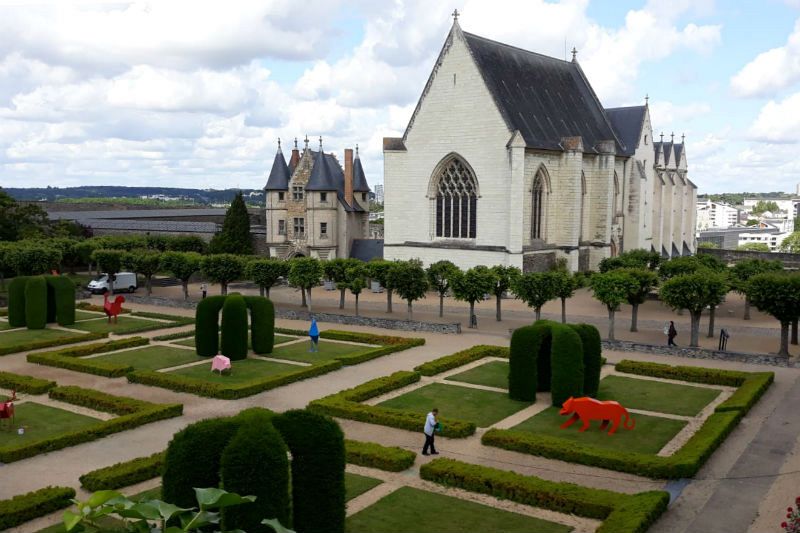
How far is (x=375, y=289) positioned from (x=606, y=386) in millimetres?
33398

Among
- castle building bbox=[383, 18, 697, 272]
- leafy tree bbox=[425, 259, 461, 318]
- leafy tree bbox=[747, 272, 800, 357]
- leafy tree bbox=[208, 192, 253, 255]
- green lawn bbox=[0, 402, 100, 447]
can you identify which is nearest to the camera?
green lawn bbox=[0, 402, 100, 447]

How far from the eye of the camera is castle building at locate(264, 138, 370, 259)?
68.6 meters

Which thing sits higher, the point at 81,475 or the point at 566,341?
the point at 566,341

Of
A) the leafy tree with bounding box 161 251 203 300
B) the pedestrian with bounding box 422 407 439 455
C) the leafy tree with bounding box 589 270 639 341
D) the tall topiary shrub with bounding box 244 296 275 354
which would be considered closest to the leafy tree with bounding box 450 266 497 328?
the leafy tree with bounding box 589 270 639 341

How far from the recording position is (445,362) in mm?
32750

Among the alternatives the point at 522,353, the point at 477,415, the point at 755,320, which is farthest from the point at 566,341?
the point at 755,320

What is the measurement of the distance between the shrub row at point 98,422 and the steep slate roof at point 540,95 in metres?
36.8

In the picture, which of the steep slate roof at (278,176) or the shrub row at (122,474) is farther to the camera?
the steep slate roof at (278,176)

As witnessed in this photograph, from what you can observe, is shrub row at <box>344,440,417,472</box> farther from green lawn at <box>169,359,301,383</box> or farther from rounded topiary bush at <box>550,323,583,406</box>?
green lawn at <box>169,359,301,383</box>

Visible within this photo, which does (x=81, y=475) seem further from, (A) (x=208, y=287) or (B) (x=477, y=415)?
(A) (x=208, y=287)

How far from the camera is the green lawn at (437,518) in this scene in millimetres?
16562

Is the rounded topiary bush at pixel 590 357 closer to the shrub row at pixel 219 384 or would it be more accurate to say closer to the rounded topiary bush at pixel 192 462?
the shrub row at pixel 219 384

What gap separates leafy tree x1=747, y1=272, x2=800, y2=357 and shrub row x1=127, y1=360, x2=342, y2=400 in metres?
20.8

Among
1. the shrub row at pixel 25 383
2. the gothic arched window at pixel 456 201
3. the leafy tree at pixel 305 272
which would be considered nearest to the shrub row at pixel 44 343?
the shrub row at pixel 25 383
